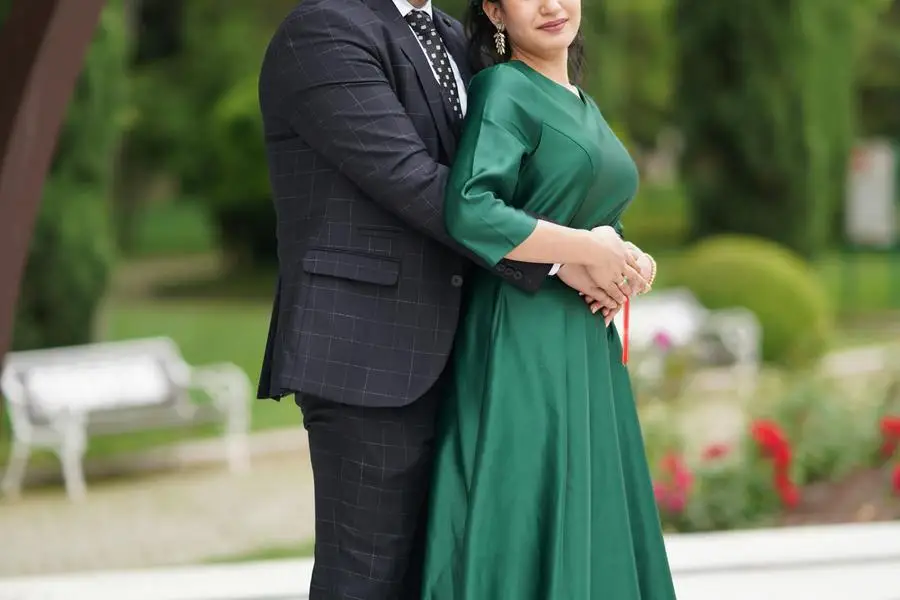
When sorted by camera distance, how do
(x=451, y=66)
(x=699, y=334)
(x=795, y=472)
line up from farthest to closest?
(x=699, y=334) < (x=795, y=472) < (x=451, y=66)

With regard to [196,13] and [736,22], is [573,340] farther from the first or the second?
[196,13]

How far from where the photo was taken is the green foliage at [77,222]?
9.30 m

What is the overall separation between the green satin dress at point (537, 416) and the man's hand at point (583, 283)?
5 cm

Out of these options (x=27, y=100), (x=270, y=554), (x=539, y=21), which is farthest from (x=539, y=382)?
(x=270, y=554)

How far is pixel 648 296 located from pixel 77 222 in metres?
4.93

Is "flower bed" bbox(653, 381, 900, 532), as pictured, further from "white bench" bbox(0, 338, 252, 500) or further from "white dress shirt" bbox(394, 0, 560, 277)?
"white dress shirt" bbox(394, 0, 560, 277)

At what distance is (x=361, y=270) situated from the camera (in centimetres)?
267

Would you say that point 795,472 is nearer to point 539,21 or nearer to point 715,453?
point 715,453

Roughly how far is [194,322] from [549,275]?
11.6 m

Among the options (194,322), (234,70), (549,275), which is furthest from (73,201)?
(549,275)

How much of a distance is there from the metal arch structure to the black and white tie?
4.36 ft

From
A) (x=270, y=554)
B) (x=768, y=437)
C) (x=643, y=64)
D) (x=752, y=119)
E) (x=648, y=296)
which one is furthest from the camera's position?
(x=643, y=64)

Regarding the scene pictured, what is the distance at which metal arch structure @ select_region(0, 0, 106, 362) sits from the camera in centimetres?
372

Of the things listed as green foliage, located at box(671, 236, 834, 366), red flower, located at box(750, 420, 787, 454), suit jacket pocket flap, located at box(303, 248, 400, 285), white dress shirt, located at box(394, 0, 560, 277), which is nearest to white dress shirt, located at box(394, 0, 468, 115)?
white dress shirt, located at box(394, 0, 560, 277)
